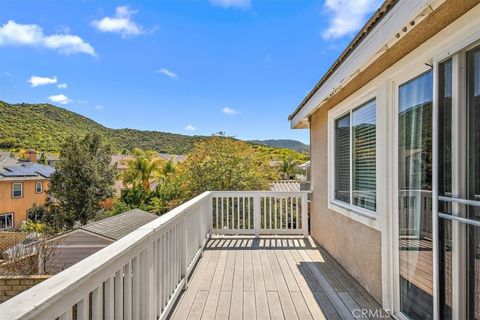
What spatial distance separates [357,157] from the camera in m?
4.01

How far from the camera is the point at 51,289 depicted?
1152 millimetres

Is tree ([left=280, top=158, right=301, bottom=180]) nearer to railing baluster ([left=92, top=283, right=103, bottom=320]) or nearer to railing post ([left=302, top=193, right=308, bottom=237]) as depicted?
railing post ([left=302, top=193, right=308, bottom=237])

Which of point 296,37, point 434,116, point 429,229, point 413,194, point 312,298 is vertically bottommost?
point 312,298

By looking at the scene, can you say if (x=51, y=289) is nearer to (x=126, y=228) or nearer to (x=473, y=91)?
(x=473, y=91)

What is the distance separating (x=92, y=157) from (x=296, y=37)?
18.0m

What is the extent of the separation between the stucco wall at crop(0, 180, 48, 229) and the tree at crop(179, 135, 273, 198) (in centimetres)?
1975

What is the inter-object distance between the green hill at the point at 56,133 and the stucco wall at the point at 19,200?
390 inches

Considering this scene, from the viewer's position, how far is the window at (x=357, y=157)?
3.55 meters

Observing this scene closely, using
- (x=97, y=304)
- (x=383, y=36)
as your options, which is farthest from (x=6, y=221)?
(x=383, y=36)

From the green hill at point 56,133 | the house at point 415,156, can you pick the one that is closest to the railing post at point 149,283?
the house at point 415,156

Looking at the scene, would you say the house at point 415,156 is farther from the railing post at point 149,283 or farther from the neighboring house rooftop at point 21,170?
the neighboring house rooftop at point 21,170

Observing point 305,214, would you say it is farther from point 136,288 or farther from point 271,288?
point 136,288

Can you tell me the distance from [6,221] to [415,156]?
92.9 ft

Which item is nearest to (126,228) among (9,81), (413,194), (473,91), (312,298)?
(312,298)
